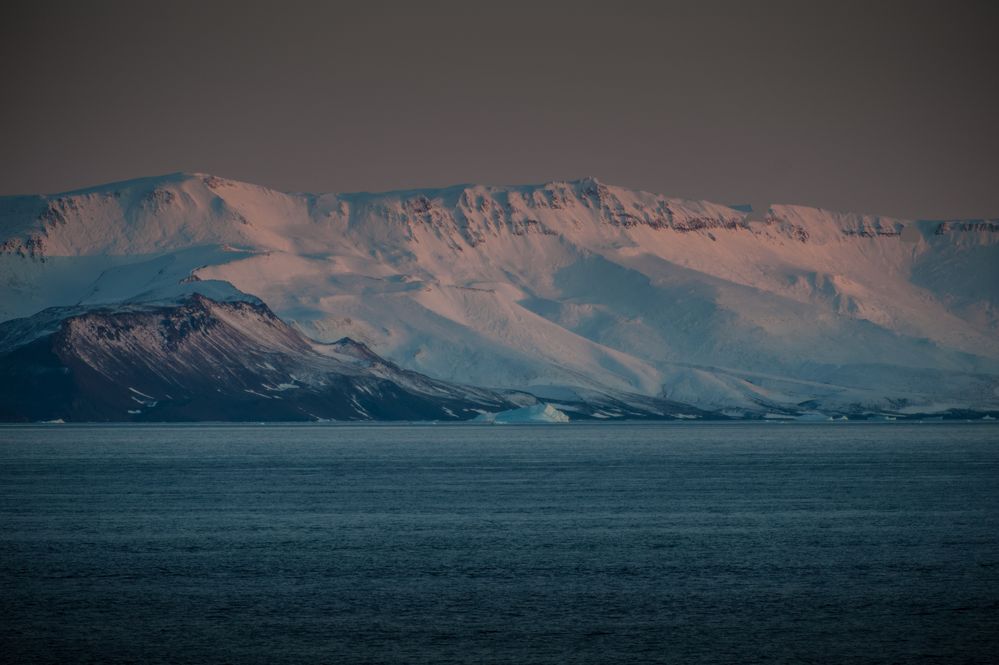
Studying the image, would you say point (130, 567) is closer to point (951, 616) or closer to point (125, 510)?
point (125, 510)

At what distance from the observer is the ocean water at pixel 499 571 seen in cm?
5122

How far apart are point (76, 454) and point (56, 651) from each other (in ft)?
435

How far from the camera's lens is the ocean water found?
51.2 meters

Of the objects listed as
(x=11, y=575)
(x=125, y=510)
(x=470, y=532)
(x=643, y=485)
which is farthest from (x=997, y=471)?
(x=11, y=575)

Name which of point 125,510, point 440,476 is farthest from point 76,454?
point 125,510

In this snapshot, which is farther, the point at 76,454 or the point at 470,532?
the point at 76,454

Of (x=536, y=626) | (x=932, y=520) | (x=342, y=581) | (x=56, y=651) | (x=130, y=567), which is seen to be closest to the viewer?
(x=56, y=651)

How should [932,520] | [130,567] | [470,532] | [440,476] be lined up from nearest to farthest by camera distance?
[130,567], [470,532], [932,520], [440,476]

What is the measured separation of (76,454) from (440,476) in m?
63.5

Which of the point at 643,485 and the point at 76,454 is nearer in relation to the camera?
the point at 643,485

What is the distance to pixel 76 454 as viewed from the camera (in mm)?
177375

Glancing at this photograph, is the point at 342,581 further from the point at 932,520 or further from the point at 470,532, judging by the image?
the point at 932,520

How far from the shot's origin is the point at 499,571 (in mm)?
67188

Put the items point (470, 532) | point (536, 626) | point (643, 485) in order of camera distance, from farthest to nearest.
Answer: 1. point (643, 485)
2. point (470, 532)
3. point (536, 626)
